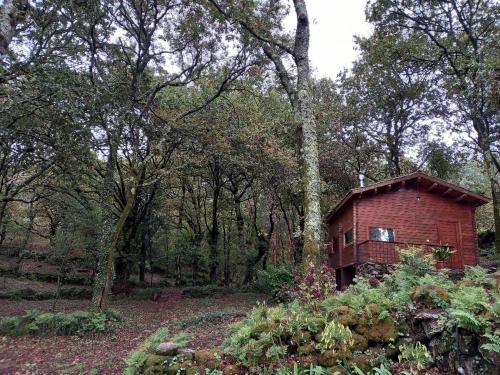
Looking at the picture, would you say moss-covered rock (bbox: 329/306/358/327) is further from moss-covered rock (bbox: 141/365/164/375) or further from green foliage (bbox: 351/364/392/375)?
moss-covered rock (bbox: 141/365/164/375)

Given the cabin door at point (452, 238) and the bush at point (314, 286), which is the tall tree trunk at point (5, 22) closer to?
the bush at point (314, 286)

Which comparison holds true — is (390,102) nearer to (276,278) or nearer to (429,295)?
(276,278)

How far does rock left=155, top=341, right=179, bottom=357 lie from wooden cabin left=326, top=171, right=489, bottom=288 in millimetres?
12824

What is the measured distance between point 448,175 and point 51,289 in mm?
26541

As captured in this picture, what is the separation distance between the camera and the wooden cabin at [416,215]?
17.4 meters

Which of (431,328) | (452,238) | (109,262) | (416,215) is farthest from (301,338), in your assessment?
(452,238)

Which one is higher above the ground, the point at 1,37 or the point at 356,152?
the point at 356,152

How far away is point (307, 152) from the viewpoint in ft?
29.6

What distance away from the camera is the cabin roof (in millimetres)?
17281

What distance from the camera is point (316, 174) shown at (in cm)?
886

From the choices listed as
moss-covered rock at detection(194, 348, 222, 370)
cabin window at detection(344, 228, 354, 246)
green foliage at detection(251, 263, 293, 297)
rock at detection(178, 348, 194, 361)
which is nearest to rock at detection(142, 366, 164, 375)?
rock at detection(178, 348, 194, 361)

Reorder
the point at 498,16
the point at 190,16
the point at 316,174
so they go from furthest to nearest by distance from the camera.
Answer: the point at 498,16 < the point at 190,16 < the point at 316,174

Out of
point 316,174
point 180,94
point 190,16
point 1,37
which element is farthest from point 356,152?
point 1,37

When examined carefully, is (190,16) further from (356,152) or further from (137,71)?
(356,152)
